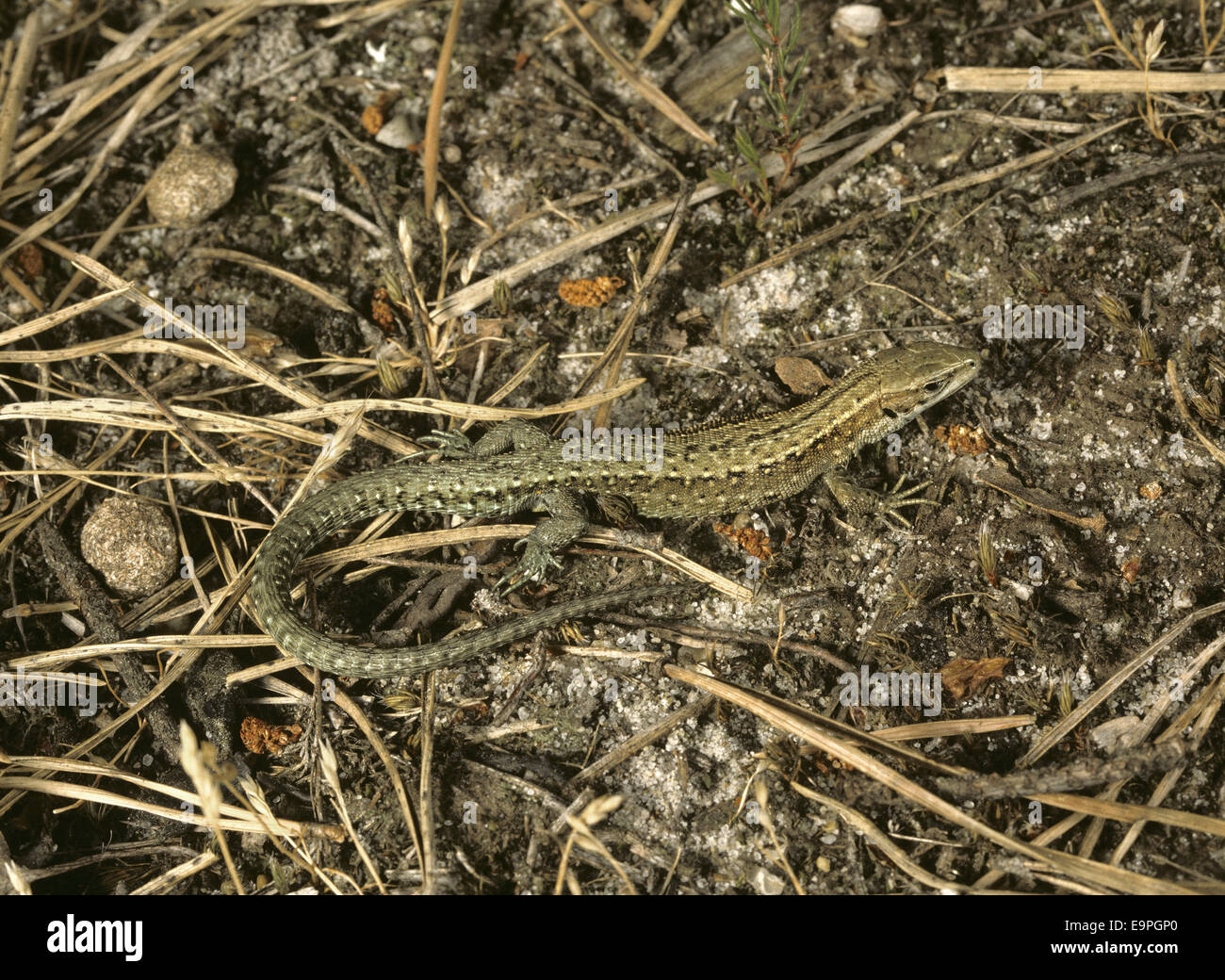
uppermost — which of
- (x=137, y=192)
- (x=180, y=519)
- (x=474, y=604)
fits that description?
(x=137, y=192)

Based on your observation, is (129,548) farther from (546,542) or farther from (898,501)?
(898,501)

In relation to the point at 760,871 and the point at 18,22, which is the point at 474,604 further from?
the point at 18,22

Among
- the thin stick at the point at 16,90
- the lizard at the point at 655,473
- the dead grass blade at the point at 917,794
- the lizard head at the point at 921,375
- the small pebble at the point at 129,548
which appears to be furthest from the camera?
the thin stick at the point at 16,90

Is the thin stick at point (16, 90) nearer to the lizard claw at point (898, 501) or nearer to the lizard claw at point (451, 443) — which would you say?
the lizard claw at point (451, 443)

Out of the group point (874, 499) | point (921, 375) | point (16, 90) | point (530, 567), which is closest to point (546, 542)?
point (530, 567)

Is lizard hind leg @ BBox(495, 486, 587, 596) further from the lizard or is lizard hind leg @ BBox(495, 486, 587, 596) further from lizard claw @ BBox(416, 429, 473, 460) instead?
lizard claw @ BBox(416, 429, 473, 460)

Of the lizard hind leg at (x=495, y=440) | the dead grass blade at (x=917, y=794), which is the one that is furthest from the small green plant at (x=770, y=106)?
the dead grass blade at (x=917, y=794)

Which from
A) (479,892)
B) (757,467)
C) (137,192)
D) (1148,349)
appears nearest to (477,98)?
(137,192)
